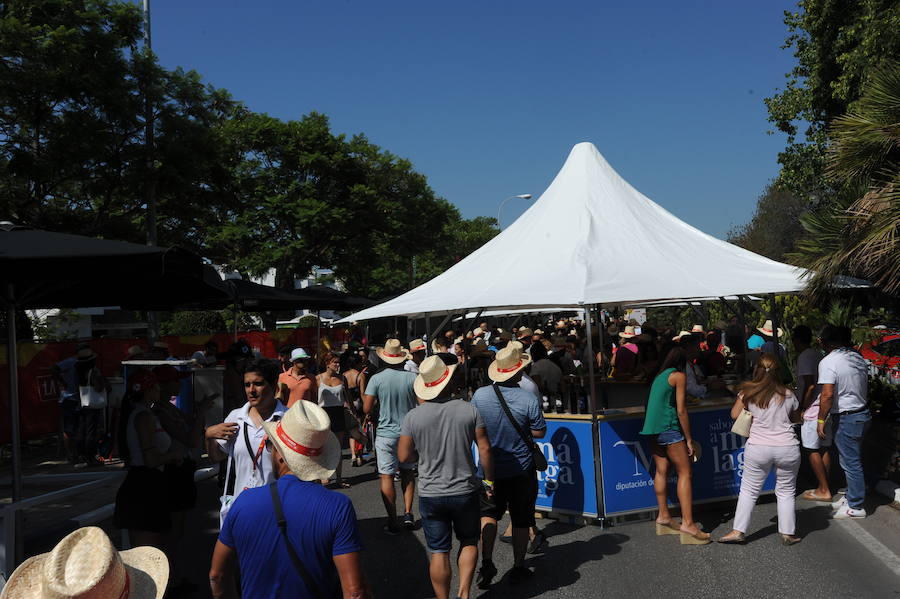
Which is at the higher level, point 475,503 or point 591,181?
point 591,181

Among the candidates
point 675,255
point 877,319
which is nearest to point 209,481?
point 675,255

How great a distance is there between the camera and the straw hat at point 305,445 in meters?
3.06

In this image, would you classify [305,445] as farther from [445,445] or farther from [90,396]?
[90,396]

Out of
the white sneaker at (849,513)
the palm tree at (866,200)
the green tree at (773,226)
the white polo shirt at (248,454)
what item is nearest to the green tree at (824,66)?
the palm tree at (866,200)

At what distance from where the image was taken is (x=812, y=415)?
7828mm

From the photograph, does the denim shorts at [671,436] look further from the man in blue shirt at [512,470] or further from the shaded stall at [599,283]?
the man in blue shirt at [512,470]

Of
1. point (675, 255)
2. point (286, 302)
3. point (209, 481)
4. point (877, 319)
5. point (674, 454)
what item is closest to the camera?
point (674, 454)

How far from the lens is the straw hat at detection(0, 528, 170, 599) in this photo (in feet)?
6.89

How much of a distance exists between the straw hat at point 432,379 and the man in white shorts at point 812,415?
4.53 meters

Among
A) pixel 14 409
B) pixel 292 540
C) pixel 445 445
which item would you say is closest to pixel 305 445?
pixel 292 540

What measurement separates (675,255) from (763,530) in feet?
10.4

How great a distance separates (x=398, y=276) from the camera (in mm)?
55625

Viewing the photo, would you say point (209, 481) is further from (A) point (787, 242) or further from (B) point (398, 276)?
(A) point (787, 242)

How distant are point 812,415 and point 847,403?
0.71 m
